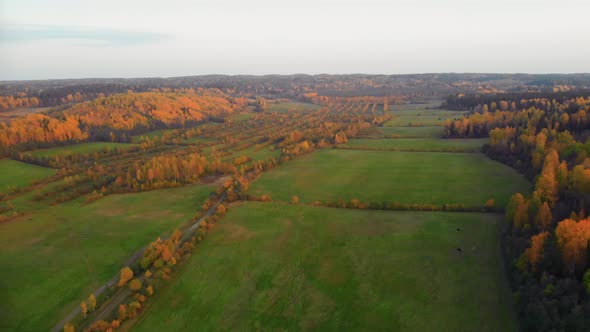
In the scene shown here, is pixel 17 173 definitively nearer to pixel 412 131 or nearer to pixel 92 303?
pixel 92 303

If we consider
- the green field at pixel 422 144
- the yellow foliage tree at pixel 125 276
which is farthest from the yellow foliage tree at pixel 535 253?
the green field at pixel 422 144

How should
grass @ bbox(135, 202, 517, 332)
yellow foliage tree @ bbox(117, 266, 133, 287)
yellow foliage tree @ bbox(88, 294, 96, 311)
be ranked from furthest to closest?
yellow foliage tree @ bbox(117, 266, 133, 287) < yellow foliage tree @ bbox(88, 294, 96, 311) < grass @ bbox(135, 202, 517, 332)

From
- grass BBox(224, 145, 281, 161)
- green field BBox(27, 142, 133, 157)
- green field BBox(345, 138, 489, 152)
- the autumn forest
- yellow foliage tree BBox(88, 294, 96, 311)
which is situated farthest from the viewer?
green field BBox(27, 142, 133, 157)


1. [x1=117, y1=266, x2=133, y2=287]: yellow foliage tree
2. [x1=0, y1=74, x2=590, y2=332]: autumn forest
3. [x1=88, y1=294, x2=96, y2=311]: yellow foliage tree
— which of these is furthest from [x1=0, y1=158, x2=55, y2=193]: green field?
[x1=88, y1=294, x2=96, y2=311]: yellow foliage tree

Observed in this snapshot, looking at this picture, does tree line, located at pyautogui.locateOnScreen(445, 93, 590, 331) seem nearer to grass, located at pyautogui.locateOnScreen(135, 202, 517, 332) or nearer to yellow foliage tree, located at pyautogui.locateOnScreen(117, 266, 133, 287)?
grass, located at pyautogui.locateOnScreen(135, 202, 517, 332)

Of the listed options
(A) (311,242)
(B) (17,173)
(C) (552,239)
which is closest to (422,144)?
(A) (311,242)

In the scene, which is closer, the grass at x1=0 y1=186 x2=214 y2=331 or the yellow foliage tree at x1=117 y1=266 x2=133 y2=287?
the grass at x1=0 y1=186 x2=214 y2=331

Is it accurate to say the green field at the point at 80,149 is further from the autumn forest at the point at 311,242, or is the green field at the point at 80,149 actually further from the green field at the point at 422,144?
the green field at the point at 422,144
